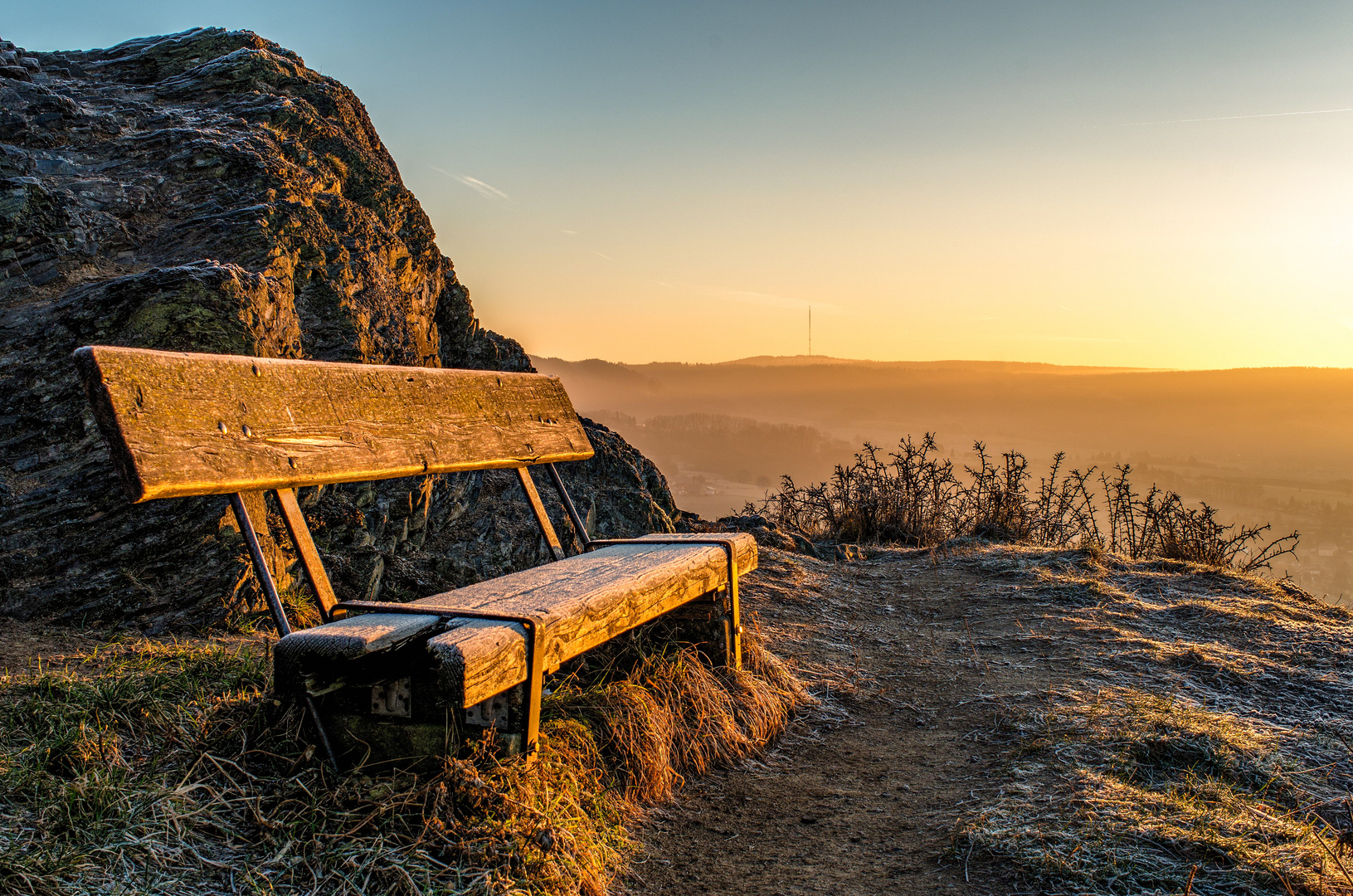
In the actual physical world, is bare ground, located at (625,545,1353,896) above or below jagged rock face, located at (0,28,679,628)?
below

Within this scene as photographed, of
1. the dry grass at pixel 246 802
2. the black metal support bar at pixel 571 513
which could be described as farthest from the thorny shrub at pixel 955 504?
the dry grass at pixel 246 802

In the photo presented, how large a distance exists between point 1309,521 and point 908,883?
67890 mm

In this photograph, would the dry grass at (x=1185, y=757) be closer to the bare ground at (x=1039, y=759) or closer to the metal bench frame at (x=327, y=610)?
the bare ground at (x=1039, y=759)

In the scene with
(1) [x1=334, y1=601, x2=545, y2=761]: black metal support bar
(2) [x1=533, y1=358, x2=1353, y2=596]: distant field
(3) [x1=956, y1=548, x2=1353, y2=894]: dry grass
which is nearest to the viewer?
(1) [x1=334, y1=601, x2=545, y2=761]: black metal support bar

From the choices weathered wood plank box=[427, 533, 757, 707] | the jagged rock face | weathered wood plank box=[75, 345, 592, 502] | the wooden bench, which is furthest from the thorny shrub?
the wooden bench

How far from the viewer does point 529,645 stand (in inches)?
78.5

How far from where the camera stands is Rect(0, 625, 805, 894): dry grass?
1.69 metres

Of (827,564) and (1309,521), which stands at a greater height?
(827,564)

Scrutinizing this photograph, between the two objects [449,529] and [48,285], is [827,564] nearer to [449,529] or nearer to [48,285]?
[449,529]

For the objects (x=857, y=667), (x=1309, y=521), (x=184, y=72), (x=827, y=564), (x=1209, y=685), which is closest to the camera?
(x=1209, y=685)

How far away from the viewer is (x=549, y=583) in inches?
101

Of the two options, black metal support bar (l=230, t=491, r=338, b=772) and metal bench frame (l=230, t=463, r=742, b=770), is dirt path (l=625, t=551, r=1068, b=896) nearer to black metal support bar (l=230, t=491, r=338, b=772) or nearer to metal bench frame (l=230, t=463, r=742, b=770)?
metal bench frame (l=230, t=463, r=742, b=770)

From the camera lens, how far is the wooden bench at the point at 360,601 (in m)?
1.86


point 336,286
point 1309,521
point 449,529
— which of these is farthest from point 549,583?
point 1309,521
